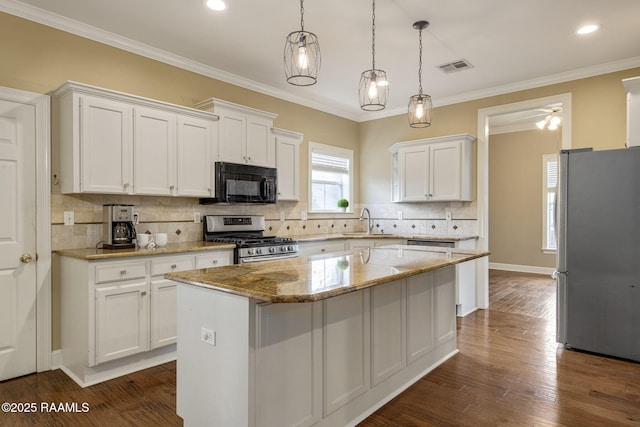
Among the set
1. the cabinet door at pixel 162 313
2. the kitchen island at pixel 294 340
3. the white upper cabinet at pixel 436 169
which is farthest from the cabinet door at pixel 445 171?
the cabinet door at pixel 162 313

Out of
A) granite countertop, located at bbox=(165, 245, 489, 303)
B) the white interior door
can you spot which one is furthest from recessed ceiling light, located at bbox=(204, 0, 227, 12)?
granite countertop, located at bbox=(165, 245, 489, 303)

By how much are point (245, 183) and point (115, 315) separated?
186 centimetres

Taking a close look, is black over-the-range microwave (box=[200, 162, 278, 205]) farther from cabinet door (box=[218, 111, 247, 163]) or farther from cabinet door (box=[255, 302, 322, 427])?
cabinet door (box=[255, 302, 322, 427])

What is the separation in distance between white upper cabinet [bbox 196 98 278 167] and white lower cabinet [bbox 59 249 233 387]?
1.35m

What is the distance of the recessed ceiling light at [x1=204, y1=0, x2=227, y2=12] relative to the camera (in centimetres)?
290

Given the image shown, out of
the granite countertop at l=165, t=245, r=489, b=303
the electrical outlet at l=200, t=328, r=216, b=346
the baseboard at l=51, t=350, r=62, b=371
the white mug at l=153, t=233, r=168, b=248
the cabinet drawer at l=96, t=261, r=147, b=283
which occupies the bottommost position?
the baseboard at l=51, t=350, r=62, b=371

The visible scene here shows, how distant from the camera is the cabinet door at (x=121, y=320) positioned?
282 cm

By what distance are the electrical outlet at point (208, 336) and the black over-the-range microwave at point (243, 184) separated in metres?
2.15

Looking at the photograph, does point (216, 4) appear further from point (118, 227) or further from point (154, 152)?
point (118, 227)

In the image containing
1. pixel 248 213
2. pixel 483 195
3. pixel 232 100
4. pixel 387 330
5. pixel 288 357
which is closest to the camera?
pixel 288 357

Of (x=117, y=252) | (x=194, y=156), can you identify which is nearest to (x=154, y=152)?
(x=194, y=156)

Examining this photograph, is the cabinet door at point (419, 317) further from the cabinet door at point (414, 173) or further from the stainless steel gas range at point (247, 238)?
the cabinet door at point (414, 173)

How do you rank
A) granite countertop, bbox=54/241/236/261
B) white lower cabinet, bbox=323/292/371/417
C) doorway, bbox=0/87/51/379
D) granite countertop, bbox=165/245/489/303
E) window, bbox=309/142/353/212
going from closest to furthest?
granite countertop, bbox=165/245/489/303 < white lower cabinet, bbox=323/292/371/417 < granite countertop, bbox=54/241/236/261 < doorway, bbox=0/87/51/379 < window, bbox=309/142/353/212

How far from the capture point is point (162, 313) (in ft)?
10.4
